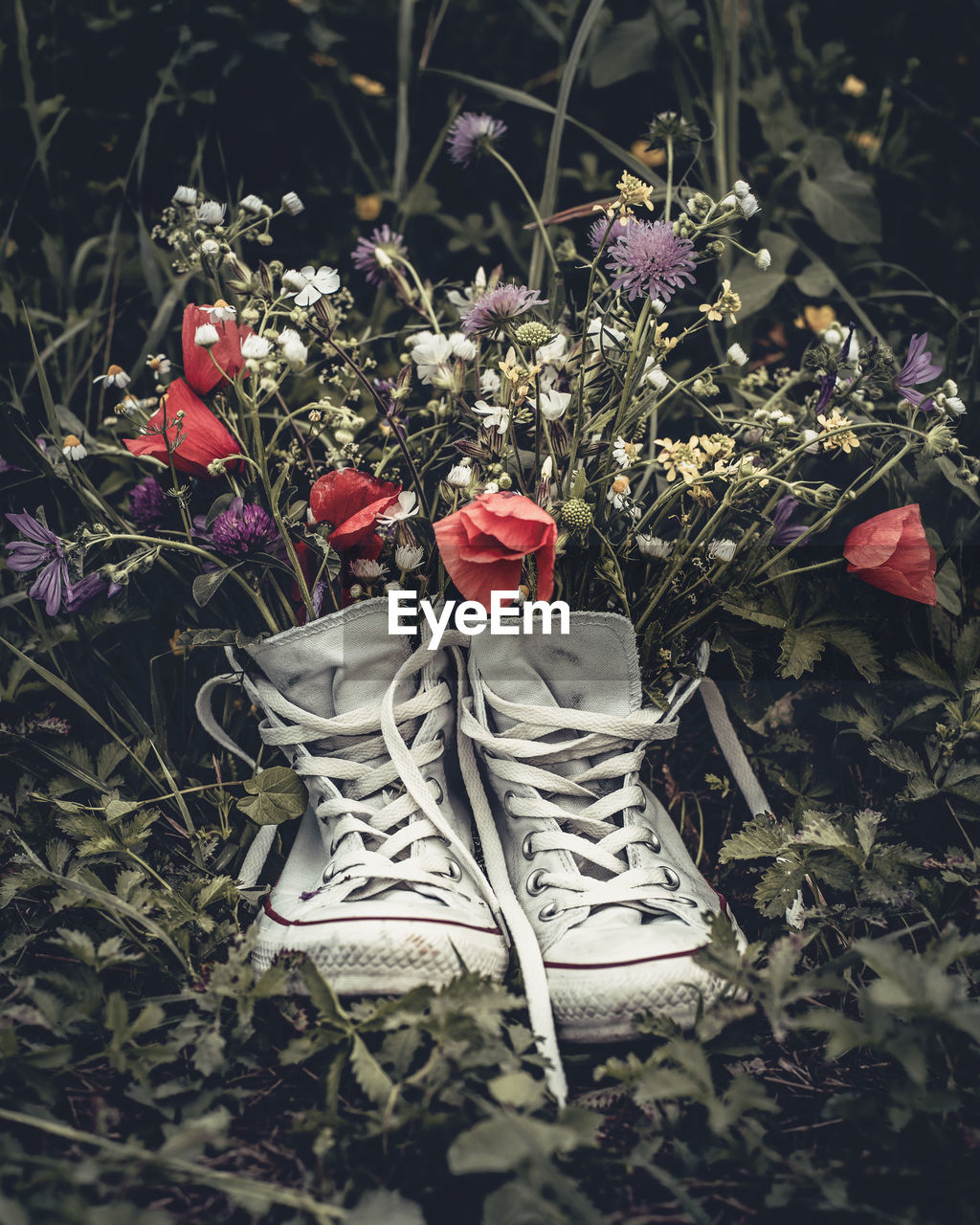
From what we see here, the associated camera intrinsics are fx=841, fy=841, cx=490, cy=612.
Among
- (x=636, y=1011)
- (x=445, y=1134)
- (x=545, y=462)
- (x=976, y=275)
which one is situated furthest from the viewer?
(x=976, y=275)

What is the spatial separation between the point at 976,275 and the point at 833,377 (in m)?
0.74

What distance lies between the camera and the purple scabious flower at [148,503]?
3.65 feet

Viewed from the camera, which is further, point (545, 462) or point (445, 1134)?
point (545, 462)

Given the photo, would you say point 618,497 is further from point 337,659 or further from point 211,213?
point 211,213

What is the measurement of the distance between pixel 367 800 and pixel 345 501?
1.20ft

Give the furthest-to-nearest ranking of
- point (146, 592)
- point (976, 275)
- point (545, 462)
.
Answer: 1. point (976, 275)
2. point (146, 592)
3. point (545, 462)

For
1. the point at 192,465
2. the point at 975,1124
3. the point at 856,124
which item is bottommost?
the point at 975,1124

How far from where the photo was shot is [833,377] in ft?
3.48

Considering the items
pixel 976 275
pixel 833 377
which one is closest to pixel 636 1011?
pixel 833 377

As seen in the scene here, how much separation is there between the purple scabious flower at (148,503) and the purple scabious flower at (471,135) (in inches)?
26.5

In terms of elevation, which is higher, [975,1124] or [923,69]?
[923,69]

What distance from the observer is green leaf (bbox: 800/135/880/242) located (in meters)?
1.48

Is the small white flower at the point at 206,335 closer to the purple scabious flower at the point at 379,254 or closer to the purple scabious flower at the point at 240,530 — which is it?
the purple scabious flower at the point at 240,530

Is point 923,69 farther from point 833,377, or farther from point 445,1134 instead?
point 445,1134
